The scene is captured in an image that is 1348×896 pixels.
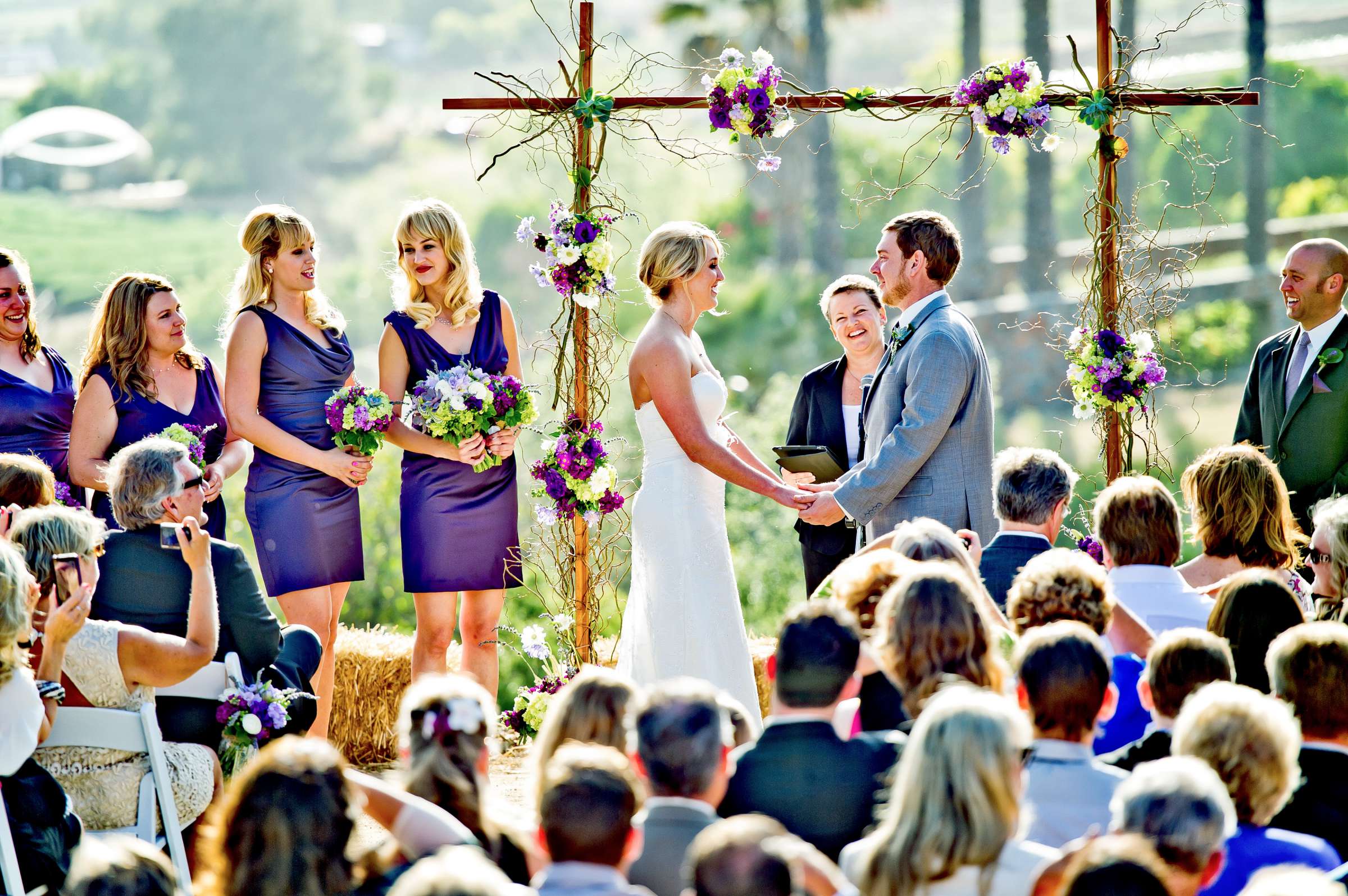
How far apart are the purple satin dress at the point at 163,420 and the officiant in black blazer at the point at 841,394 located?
2369mm

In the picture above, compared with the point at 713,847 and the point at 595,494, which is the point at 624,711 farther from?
the point at 595,494

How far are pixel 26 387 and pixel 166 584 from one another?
1899 millimetres

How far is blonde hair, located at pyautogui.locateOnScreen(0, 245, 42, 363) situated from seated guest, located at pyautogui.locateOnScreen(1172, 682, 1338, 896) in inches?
185

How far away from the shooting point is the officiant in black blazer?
20.3 ft

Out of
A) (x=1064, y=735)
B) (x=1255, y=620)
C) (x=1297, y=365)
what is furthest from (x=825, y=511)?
(x=1064, y=735)

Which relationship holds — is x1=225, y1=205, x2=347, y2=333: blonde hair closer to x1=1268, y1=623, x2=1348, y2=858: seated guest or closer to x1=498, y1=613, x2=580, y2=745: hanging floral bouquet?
x1=498, y1=613, x2=580, y2=745: hanging floral bouquet

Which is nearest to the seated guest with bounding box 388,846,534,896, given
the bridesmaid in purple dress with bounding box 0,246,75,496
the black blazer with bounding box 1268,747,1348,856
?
the black blazer with bounding box 1268,747,1348,856

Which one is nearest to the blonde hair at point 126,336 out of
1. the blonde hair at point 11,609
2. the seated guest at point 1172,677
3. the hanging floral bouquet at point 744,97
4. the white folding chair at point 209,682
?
the white folding chair at point 209,682

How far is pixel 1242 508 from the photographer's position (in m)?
4.64

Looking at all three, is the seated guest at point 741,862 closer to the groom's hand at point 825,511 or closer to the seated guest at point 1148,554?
the seated guest at point 1148,554

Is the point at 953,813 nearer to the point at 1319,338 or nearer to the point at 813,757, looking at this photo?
the point at 813,757

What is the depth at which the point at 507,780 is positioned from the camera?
21.2ft

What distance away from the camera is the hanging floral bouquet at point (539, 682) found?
601cm

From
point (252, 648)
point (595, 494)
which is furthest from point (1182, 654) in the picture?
point (595, 494)
